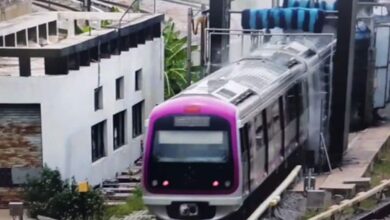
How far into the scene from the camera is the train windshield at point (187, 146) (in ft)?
45.8

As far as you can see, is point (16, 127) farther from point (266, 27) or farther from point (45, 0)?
point (45, 0)

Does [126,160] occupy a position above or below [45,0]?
below

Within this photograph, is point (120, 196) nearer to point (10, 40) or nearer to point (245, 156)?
point (245, 156)

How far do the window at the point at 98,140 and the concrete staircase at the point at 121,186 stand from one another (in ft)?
1.98

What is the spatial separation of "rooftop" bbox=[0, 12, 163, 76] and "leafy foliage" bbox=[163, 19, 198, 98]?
249cm

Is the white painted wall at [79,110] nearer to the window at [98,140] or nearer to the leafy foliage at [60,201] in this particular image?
the window at [98,140]

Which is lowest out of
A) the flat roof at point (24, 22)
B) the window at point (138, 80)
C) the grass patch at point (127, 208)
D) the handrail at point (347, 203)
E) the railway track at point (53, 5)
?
the grass patch at point (127, 208)

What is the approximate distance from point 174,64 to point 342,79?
9.41m

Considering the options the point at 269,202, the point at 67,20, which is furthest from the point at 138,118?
the point at 269,202

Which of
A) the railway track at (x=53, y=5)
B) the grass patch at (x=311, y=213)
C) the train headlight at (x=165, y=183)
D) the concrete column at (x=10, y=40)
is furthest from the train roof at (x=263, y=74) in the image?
the railway track at (x=53, y=5)

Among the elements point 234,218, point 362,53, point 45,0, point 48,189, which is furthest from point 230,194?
point 45,0

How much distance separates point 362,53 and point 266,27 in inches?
98.8

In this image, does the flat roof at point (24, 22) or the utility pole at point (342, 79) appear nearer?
the utility pole at point (342, 79)

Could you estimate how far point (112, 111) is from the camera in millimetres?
20609
